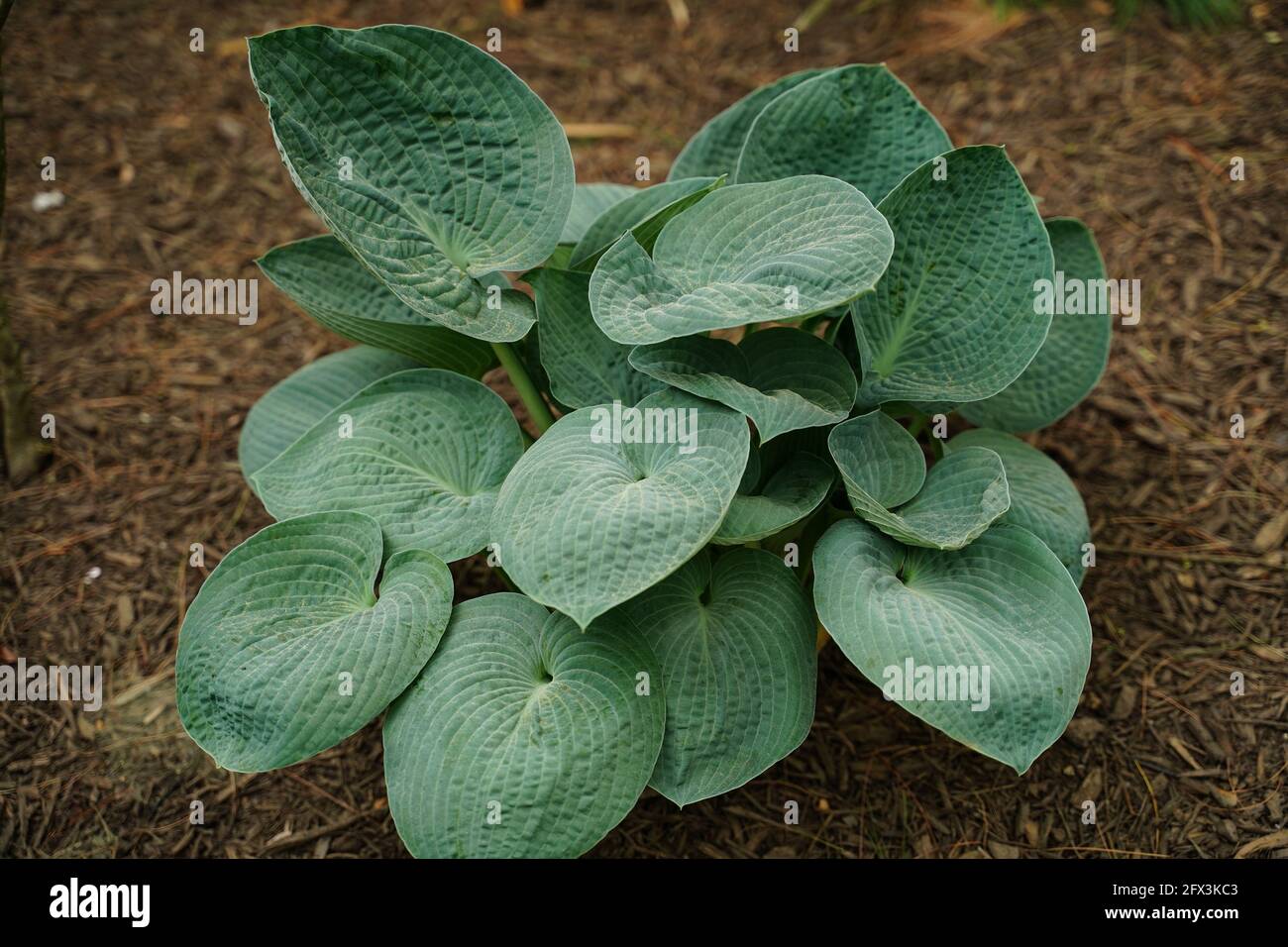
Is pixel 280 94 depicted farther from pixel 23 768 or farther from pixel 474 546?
pixel 23 768

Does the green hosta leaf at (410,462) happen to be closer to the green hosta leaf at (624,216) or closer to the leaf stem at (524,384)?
the leaf stem at (524,384)

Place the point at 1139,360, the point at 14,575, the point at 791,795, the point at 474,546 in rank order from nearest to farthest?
the point at 474,546
the point at 791,795
the point at 14,575
the point at 1139,360

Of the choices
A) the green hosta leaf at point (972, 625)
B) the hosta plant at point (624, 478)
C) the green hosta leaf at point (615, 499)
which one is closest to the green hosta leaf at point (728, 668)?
the hosta plant at point (624, 478)

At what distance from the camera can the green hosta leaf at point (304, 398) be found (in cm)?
229

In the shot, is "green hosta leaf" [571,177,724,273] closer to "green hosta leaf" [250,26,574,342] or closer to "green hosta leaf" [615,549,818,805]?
"green hosta leaf" [250,26,574,342]

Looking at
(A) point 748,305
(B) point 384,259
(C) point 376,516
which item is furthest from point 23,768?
(A) point 748,305

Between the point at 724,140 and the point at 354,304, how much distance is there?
0.82 meters

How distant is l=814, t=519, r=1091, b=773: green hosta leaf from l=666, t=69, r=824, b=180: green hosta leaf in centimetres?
84

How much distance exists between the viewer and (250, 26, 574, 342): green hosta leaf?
5.96 feet

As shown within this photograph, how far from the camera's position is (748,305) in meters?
1.73

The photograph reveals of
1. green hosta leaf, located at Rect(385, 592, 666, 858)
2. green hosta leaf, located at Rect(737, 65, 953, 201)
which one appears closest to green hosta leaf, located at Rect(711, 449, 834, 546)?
green hosta leaf, located at Rect(385, 592, 666, 858)

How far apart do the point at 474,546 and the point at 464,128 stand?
2.42 feet

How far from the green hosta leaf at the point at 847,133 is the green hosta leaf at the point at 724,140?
0.40 feet

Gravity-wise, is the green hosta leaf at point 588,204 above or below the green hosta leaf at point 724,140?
below
